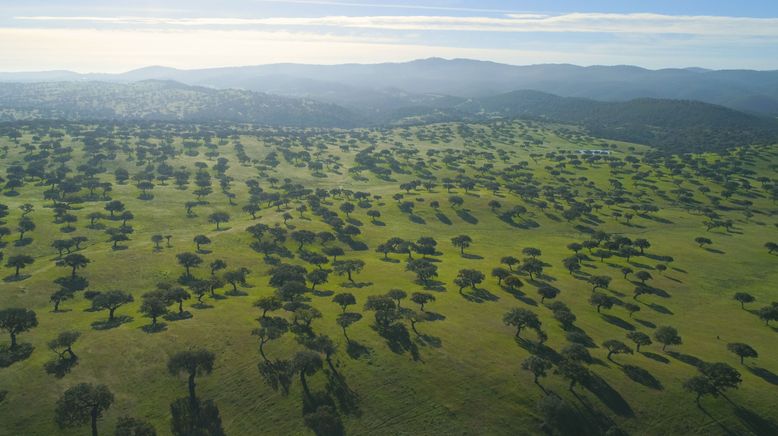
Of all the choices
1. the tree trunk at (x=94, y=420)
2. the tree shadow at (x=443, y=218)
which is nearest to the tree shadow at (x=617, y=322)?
the tree shadow at (x=443, y=218)

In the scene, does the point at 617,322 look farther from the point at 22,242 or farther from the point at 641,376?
the point at 22,242

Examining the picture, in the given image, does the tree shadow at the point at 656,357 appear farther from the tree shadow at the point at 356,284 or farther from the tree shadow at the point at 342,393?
the tree shadow at the point at 356,284

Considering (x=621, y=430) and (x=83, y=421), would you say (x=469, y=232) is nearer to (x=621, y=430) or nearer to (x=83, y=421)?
(x=621, y=430)

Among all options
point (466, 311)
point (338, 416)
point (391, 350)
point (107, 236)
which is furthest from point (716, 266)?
point (107, 236)

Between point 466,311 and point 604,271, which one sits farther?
point 604,271

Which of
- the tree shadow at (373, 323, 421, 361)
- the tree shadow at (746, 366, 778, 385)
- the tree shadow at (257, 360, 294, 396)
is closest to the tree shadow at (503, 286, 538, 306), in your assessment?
the tree shadow at (373, 323, 421, 361)

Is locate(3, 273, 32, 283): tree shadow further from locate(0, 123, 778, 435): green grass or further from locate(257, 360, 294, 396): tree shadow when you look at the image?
locate(257, 360, 294, 396): tree shadow

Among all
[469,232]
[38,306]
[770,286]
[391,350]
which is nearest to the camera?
[391,350]
